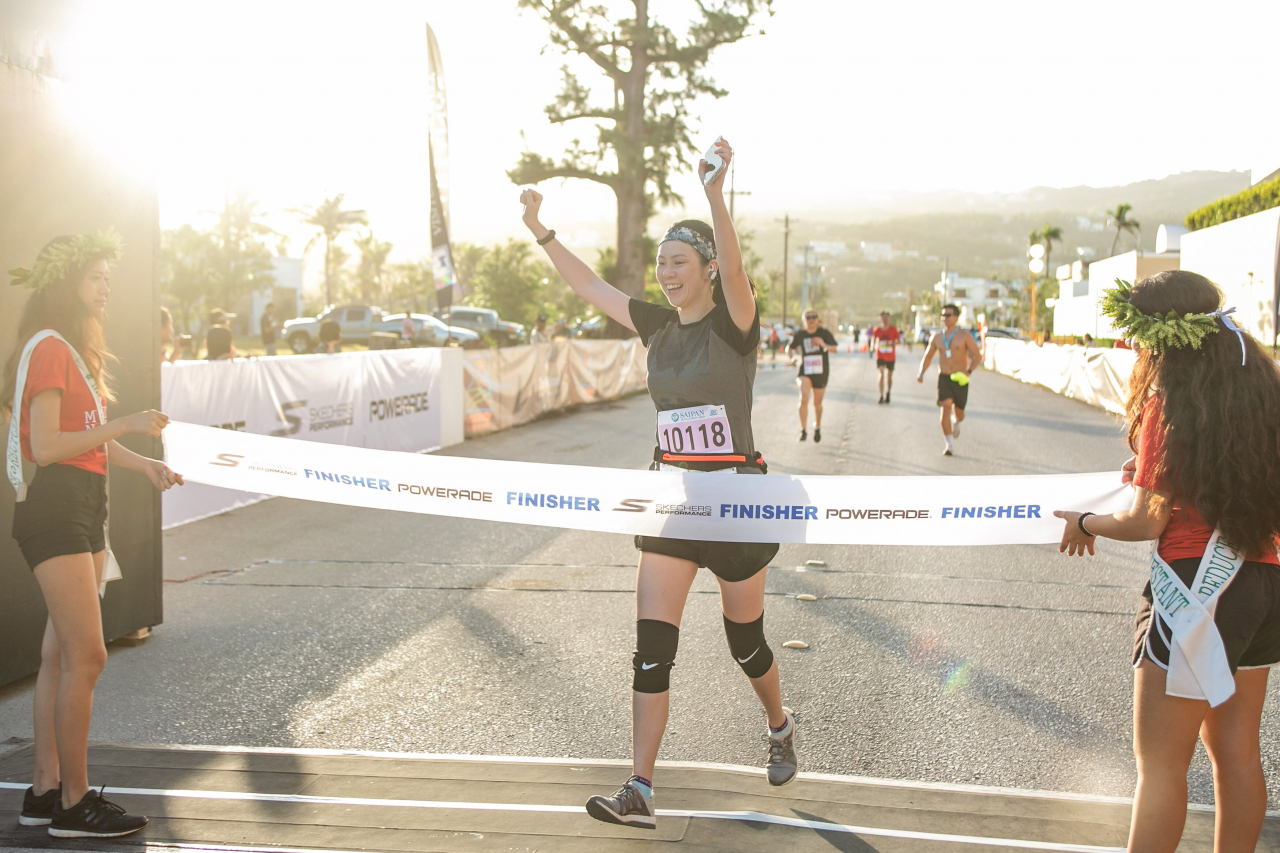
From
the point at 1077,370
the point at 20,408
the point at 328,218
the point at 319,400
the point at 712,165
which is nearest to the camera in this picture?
the point at 712,165

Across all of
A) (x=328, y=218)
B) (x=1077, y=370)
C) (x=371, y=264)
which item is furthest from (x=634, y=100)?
(x=371, y=264)

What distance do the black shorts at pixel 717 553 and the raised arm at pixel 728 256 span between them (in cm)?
75

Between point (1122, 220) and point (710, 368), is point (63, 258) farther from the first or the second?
point (1122, 220)

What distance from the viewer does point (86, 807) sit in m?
3.21

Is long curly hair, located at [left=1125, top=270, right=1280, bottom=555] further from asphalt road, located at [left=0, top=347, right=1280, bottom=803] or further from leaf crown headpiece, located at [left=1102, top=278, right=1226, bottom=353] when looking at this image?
asphalt road, located at [left=0, top=347, right=1280, bottom=803]

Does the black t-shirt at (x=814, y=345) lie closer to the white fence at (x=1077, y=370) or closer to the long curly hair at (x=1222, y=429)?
the white fence at (x=1077, y=370)

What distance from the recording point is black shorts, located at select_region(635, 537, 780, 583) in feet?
11.0

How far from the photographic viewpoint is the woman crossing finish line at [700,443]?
10.5 feet

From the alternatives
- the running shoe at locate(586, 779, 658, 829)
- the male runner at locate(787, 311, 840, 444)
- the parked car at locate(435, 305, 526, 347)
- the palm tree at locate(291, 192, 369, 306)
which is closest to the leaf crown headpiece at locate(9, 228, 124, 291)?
the running shoe at locate(586, 779, 658, 829)

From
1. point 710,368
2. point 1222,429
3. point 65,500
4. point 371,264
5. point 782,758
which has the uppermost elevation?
point 371,264

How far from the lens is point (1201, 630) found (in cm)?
246

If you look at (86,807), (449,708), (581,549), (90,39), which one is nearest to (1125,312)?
(449,708)

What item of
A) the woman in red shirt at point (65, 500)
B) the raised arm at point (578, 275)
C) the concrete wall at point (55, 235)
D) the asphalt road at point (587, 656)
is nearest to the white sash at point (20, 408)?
the woman in red shirt at point (65, 500)

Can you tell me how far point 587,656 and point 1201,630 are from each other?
130 inches
